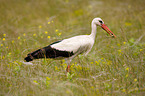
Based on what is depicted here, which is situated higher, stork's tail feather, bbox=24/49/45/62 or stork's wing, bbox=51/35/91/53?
stork's wing, bbox=51/35/91/53

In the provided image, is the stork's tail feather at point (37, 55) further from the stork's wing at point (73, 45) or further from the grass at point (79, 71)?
the stork's wing at point (73, 45)

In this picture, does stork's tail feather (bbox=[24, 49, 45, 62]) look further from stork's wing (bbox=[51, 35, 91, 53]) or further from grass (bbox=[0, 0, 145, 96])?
stork's wing (bbox=[51, 35, 91, 53])

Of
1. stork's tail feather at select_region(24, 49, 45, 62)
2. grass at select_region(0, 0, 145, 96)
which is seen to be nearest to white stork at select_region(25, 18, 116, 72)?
stork's tail feather at select_region(24, 49, 45, 62)

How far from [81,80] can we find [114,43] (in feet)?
7.97

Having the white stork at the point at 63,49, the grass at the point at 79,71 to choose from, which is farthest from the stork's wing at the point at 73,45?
the grass at the point at 79,71

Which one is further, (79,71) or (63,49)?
(63,49)

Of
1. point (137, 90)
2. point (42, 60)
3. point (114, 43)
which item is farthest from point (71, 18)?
point (137, 90)

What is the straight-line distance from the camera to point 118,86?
3762mm

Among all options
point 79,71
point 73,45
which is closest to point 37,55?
point 73,45

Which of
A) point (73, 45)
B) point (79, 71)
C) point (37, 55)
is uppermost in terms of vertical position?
point (73, 45)

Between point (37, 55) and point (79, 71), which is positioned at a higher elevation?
point (37, 55)

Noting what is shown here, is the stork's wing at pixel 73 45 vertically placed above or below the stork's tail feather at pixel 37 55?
above

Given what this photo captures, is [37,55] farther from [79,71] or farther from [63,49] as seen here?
[79,71]

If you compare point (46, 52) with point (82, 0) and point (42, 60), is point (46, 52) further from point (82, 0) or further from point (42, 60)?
point (82, 0)
